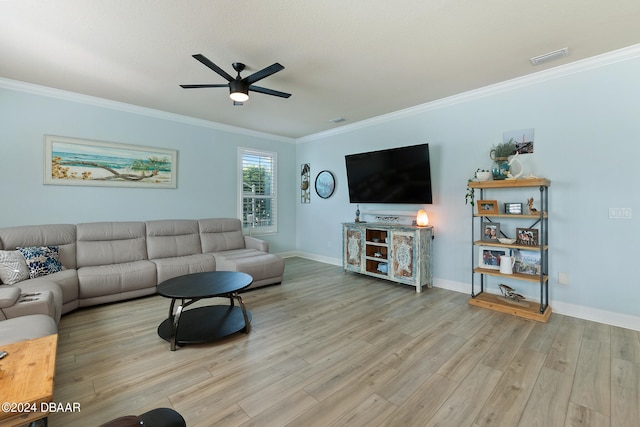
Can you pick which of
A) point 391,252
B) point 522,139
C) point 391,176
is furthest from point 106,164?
point 522,139

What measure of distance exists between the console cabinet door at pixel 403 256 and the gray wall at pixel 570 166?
1.39 feet

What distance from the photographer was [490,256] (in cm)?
339

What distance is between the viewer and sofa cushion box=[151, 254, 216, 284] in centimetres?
371

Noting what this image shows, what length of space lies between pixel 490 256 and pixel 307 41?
3.06 m

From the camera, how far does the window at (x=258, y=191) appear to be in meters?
5.55

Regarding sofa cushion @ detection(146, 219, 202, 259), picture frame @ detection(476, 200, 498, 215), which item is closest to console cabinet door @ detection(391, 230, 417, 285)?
picture frame @ detection(476, 200, 498, 215)

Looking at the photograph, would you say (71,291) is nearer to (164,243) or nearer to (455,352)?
(164,243)

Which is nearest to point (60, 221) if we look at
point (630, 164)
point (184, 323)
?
point (184, 323)

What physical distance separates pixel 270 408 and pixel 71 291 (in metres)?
2.72

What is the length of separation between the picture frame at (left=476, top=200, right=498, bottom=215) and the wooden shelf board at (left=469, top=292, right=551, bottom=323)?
998mm

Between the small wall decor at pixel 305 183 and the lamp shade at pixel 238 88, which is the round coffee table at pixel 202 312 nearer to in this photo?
the lamp shade at pixel 238 88

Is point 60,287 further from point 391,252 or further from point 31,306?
point 391,252

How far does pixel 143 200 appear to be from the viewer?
14.5 ft

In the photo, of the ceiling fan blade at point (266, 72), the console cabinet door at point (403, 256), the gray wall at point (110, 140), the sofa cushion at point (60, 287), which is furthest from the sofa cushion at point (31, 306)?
the console cabinet door at point (403, 256)
